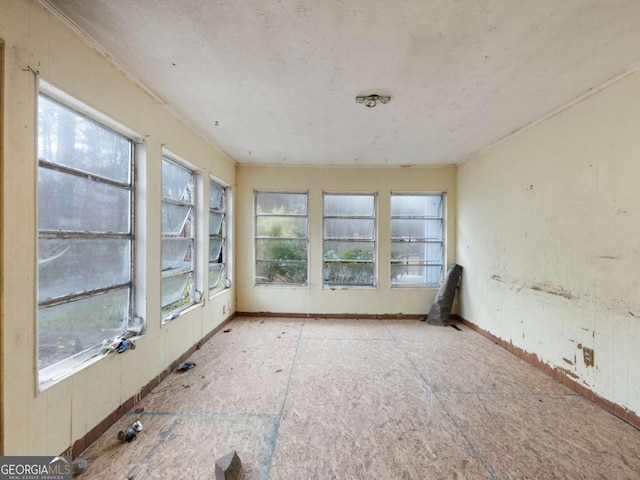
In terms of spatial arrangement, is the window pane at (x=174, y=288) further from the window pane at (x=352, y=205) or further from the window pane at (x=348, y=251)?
the window pane at (x=352, y=205)

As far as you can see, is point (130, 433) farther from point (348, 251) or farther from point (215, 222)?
point (348, 251)

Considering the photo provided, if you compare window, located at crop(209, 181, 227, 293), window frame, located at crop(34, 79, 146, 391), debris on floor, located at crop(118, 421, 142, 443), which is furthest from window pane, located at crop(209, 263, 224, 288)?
debris on floor, located at crop(118, 421, 142, 443)

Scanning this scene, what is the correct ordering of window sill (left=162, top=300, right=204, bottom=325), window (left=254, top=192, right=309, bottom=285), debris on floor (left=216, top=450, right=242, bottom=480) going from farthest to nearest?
window (left=254, top=192, right=309, bottom=285)
window sill (left=162, top=300, right=204, bottom=325)
debris on floor (left=216, top=450, right=242, bottom=480)

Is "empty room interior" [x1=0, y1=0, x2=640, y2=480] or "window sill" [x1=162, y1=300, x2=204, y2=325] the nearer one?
"empty room interior" [x1=0, y1=0, x2=640, y2=480]

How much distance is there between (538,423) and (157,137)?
4.13 meters

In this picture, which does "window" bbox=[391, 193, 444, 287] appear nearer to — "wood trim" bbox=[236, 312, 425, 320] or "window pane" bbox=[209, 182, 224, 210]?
"wood trim" bbox=[236, 312, 425, 320]

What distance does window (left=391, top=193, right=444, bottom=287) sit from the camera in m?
4.95

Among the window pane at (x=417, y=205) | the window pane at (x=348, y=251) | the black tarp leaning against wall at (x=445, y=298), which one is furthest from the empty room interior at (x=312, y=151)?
the window pane at (x=348, y=251)

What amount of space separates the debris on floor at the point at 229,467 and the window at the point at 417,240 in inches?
150

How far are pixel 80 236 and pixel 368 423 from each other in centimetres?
251

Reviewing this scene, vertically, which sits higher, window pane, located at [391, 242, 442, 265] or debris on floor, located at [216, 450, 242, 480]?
window pane, located at [391, 242, 442, 265]

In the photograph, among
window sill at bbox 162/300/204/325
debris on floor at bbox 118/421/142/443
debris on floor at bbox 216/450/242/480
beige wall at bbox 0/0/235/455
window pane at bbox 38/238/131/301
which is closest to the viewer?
beige wall at bbox 0/0/235/455

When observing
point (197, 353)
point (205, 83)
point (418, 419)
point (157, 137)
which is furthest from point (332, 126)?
point (197, 353)

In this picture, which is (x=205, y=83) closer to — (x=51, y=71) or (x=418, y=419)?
(x=51, y=71)
